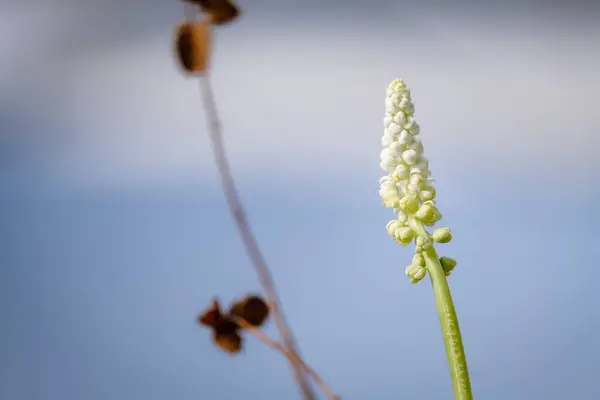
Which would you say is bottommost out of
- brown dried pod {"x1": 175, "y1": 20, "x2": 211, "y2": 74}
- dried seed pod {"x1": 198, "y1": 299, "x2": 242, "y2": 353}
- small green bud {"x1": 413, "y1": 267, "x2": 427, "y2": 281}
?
small green bud {"x1": 413, "y1": 267, "x2": 427, "y2": 281}

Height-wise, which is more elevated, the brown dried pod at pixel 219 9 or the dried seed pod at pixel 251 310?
the brown dried pod at pixel 219 9

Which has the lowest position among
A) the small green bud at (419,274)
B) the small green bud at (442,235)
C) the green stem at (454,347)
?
the green stem at (454,347)

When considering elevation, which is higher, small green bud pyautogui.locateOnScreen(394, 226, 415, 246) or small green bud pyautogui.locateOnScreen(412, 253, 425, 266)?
small green bud pyautogui.locateOnScreen(394, 226, 415, 246)
